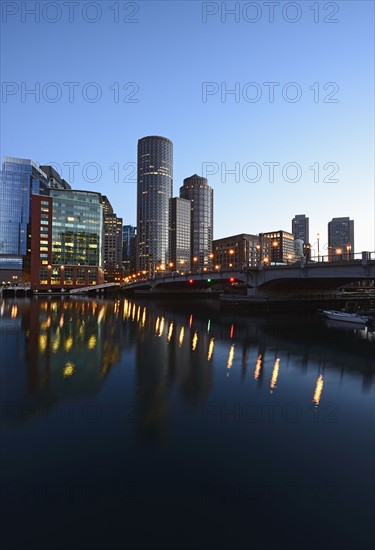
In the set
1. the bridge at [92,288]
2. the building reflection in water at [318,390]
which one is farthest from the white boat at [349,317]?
the bridge at [92,288]

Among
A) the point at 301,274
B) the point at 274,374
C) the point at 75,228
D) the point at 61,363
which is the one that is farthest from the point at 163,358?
the point at 75,228

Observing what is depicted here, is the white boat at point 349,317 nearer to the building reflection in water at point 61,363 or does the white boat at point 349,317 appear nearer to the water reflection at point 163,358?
the water reflection at point 163,358

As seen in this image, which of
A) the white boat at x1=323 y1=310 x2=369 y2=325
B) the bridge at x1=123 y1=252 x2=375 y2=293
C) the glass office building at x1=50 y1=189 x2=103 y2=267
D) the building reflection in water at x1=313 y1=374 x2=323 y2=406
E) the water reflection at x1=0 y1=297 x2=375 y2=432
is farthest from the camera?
the glass office building at x1=50 y1=189 x2=103 y2=267

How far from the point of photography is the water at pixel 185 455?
7.18m

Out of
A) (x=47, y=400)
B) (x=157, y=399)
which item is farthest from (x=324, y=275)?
(x=47, y=400)

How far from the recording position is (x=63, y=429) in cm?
1170

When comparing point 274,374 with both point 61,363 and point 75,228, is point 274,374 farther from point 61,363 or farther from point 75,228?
point 75,228

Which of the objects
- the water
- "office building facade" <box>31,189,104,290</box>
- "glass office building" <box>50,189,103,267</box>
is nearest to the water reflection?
the water

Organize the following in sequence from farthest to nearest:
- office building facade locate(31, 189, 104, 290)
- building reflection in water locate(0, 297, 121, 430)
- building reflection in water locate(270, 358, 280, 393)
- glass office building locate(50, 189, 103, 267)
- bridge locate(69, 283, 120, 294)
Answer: glass office building locate(50, 189, 103, 267)
office building facade locate(31, 189, 104, 290)
bridge locate(69, 283, 120, 294)
building reflection in water locate(270, 358, 280, 393)
building reflection in water locate(0, 297, 121, 430)

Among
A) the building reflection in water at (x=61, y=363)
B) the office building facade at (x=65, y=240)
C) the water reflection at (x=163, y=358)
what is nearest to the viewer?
the building reflection in water at (x=61, y=363)

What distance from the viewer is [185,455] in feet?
32.9

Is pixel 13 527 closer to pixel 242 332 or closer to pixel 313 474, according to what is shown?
pixel 313 474

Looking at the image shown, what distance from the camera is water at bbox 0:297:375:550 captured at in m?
7.18

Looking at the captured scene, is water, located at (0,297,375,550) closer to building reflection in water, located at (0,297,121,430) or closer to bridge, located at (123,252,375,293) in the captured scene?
building reflection in water, located at (0,297,121,430)
